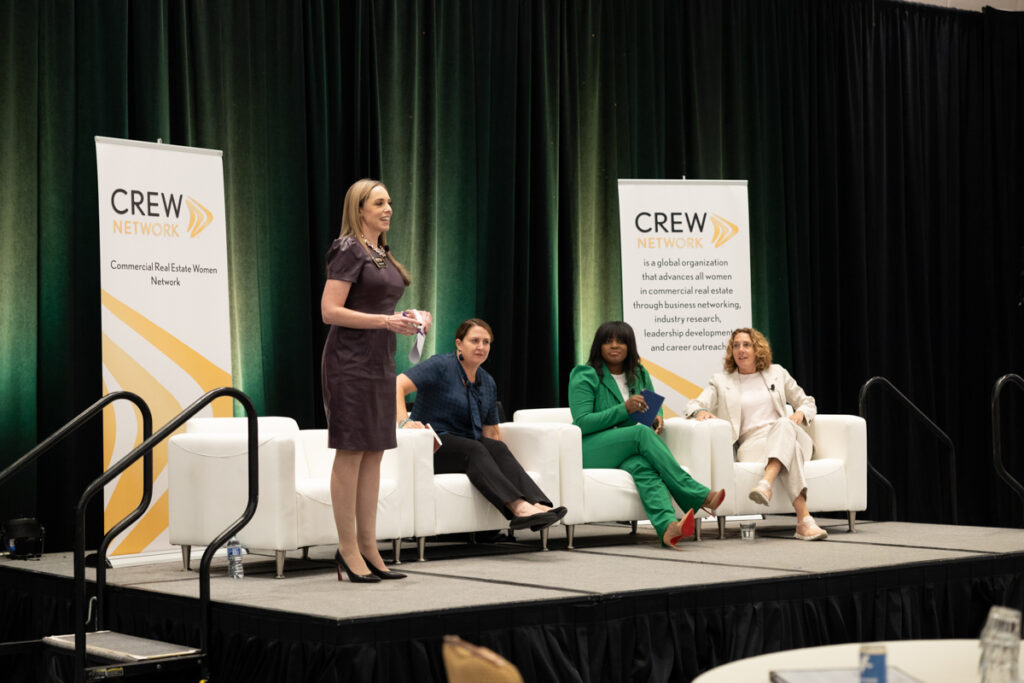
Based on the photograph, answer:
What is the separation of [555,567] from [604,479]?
861mm

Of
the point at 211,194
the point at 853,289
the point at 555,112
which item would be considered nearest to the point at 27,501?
the point at 211,194

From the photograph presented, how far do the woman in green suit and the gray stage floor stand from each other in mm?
199

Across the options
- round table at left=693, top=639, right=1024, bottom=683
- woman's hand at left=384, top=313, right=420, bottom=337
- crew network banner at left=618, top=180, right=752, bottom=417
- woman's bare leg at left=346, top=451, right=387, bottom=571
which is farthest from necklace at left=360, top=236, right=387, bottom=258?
crew network banner at left=618, top=180, right=752, bottom=417

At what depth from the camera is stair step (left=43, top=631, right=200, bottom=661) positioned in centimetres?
397

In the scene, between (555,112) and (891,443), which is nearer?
(555,112)

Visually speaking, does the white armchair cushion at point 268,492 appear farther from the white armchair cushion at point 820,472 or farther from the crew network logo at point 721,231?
the crew network logo at point 721,231

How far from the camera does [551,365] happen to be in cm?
774

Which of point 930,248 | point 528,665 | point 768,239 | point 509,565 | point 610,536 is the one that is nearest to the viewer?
point 528,665

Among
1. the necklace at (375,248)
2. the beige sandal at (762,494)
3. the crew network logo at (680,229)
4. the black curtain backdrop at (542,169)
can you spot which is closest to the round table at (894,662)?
the necklace at (375,248)

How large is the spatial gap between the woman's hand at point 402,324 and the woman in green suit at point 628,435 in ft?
5.61

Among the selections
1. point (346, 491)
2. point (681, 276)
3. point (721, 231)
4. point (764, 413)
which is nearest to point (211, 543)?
point (346, 491)

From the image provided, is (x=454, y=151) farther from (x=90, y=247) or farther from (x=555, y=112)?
(x=90, y=247)

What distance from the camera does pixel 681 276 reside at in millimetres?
7586

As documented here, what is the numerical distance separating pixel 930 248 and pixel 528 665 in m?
6.57
